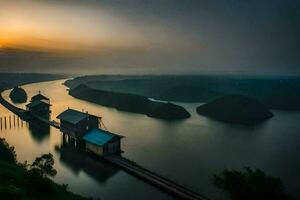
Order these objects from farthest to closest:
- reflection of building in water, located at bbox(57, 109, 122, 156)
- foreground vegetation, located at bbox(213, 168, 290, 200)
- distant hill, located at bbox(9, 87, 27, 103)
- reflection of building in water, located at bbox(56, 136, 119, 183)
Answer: distant hill, located at bbox(9, 87, 27, 103) < reflection of building in water, located at bbox(57, 109, 122, 156) < reflection of building in water, located at bbox(56, 136, 119, 183) < foreground vegetation, located at bbox(213, 168, 290, 200)

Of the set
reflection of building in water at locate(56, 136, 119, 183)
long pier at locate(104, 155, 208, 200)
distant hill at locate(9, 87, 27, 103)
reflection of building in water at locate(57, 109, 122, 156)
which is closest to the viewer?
long pier at locate(104, 155, 208, 200)

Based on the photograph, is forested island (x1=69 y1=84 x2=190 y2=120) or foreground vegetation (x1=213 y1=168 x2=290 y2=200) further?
forested island (x1=69 y1=84 x2=190 y2=120)

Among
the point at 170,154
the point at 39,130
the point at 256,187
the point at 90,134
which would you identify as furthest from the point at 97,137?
the point at 256,187

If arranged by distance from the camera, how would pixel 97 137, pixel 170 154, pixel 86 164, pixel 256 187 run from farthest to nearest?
pixel 170 154, pixel 97 137, pixel 86 164, pixel 256 187

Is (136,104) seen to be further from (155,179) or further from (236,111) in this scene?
(155,179)

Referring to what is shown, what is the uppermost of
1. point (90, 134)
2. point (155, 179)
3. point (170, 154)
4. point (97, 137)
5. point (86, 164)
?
point (97, 137)

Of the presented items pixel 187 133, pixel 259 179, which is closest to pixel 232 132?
pixel 187 133

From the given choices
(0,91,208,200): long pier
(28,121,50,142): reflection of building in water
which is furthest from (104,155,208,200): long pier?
(28,121,50,142): reflection of building in water

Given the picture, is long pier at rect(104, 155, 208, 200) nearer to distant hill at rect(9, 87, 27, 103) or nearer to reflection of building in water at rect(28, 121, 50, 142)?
reflection of building in water at rect(28, 121, 50, 142)
